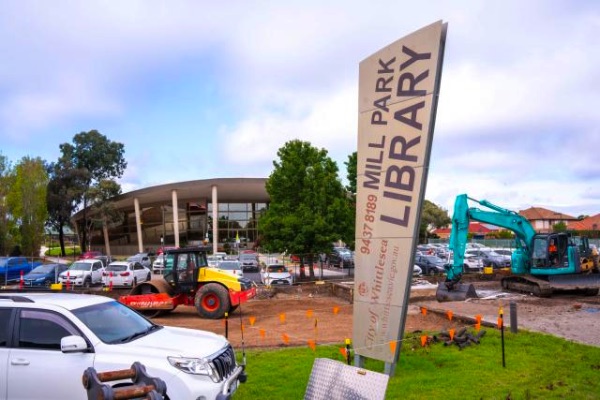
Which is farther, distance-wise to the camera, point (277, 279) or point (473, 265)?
point (473, 265)

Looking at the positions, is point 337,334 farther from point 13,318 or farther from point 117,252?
point 117,252

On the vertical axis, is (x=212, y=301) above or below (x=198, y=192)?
below

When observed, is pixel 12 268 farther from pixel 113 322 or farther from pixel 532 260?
pixel 113 322

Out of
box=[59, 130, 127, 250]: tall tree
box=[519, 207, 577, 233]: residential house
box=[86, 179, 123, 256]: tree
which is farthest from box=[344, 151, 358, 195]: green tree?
box=[519, 207, 577, 233]: residential house

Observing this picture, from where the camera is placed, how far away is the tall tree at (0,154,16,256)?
50506mm

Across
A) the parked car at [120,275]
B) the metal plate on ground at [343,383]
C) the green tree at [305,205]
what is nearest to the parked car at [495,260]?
the green tree at [305,205]

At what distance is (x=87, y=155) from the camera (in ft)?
258

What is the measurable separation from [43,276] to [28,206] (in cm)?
2627

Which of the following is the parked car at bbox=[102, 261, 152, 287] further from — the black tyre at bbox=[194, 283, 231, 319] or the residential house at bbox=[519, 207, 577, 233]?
the residential house at bbox=[519, 207, 577, 233]

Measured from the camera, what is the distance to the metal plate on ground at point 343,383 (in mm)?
5680

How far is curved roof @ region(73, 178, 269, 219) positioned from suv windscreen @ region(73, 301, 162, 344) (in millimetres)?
58617

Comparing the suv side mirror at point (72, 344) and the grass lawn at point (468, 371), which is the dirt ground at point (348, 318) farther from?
the suv side mirror at point (72, 344)

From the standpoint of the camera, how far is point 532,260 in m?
24.7

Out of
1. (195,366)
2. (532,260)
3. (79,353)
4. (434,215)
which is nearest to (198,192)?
Result: (434,215)
